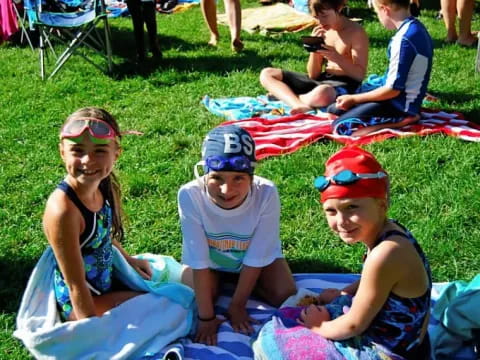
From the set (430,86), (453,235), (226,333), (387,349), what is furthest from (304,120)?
(387,349)

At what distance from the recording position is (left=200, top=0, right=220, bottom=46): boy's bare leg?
807 centimetres

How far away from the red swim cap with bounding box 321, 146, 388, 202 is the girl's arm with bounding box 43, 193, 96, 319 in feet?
3.27

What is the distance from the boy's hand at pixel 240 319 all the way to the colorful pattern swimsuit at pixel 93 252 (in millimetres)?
584

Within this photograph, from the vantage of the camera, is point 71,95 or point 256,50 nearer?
point 71,95

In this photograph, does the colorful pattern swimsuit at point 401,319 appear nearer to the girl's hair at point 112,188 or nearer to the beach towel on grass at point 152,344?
the beach towel on grass at point 152,344

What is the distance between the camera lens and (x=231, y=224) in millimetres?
3018

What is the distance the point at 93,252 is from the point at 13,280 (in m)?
0.87

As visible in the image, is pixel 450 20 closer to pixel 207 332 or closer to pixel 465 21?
pixel 465 21

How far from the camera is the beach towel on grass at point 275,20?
345 inches

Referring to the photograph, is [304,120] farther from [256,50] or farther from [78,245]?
[78,245]

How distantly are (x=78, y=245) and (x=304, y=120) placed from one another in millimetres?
3150

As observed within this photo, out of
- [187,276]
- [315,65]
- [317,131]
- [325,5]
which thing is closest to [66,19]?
[315,65]

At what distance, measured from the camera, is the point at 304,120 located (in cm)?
546

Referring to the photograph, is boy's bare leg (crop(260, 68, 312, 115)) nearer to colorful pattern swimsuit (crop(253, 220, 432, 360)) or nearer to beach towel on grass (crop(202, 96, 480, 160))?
beach towel on grass (crop(202, 96, 480, 160))
